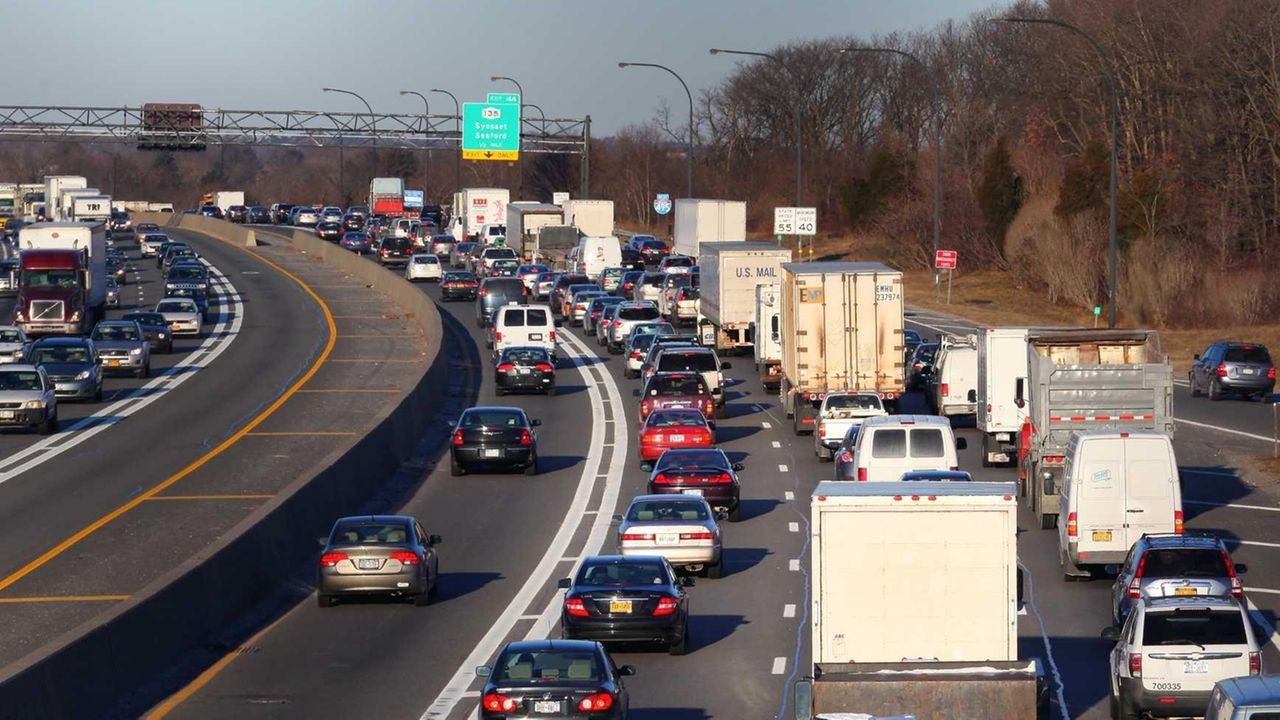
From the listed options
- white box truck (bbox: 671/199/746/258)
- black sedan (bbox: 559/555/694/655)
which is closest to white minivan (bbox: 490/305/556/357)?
white box truck (bbox: 671/199/746/258)

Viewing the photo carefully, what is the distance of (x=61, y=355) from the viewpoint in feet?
→ 154

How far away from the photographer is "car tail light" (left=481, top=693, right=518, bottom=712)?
51.7ft

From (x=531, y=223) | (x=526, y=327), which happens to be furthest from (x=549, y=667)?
(x=531, y=223)

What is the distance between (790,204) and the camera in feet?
420

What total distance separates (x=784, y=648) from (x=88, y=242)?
47.5 metres

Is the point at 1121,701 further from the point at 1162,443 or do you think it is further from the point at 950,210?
the point at 950,210

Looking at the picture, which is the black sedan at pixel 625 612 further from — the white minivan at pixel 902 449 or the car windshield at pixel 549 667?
the white minivan at pixel 902 449

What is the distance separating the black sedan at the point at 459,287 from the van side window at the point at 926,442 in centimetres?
4766

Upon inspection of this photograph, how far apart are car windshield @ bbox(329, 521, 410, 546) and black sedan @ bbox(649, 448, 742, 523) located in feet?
23.8

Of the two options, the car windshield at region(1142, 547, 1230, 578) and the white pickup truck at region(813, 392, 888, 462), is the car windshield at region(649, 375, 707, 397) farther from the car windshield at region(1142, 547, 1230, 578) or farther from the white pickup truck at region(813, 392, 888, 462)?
the car windshield at region(1142, 547, 1230, 578)

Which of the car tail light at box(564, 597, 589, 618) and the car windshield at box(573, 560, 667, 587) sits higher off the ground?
the car windshield at box(573, 560, 667, 587)

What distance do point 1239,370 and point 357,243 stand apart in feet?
212

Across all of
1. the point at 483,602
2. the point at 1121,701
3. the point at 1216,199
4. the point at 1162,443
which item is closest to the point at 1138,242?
the point at 1216,199

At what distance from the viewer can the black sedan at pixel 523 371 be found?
4838 cm
